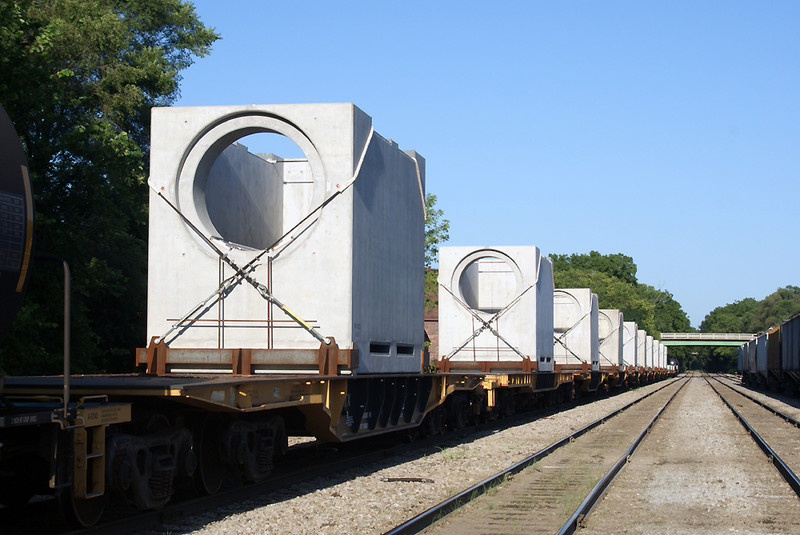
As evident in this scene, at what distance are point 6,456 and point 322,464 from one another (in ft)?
19.0

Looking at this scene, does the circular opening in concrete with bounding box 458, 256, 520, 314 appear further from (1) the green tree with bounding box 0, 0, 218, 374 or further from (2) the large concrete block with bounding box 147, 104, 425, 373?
(2) the large concrete block with bounding box 147, 104, 425, 373

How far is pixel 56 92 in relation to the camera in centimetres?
1700

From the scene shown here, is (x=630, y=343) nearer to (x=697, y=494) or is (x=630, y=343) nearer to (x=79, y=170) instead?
(x=79, y=170)

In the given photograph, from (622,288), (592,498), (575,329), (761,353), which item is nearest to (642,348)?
(761,353)

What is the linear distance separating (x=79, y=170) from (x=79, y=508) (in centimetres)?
1197

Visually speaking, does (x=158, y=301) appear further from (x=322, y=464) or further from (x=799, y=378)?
(x=799, y=378)

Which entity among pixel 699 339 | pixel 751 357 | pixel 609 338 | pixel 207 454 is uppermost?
pixel 609 338

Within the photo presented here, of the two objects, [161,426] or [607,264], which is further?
[607,264]

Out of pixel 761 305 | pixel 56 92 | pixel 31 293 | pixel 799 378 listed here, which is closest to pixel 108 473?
pixel 31 293

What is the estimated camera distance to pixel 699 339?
140 m

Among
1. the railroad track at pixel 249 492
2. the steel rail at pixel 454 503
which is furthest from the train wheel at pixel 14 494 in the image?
the steel rail at pixel 454 503

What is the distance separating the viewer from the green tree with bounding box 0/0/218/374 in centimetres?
1614

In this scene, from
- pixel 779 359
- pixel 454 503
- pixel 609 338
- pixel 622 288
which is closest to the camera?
pixel 454 503

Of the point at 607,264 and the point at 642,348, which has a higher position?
the point at 607,264
